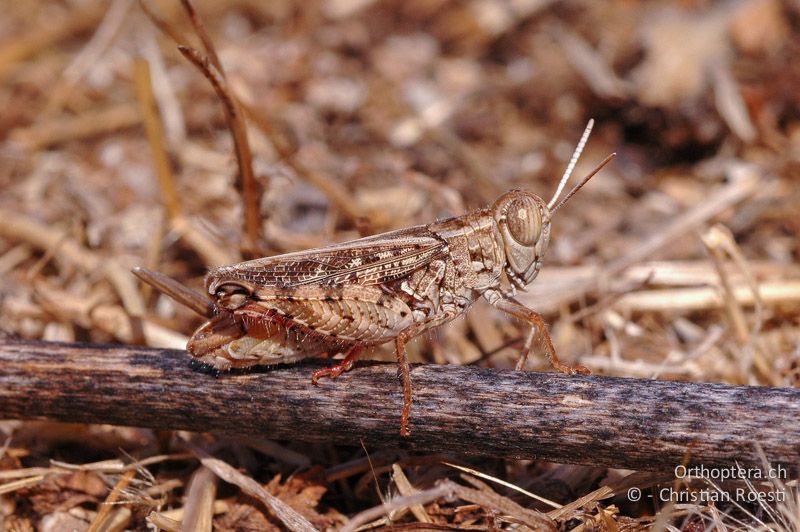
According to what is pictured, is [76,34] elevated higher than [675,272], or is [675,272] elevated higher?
[76,34]

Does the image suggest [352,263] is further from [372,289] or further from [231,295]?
[231,295]

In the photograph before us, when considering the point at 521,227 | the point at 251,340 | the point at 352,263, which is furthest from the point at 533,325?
the point at 251,340

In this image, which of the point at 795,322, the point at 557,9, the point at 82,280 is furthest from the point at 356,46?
the point at 795,322

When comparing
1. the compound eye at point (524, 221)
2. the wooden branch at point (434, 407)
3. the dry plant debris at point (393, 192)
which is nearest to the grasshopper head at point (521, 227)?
the compound eye at point (524, 221)

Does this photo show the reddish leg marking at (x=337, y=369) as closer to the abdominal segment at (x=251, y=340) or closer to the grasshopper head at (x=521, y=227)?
Result: the abdominal segment at (x=251, y=340)

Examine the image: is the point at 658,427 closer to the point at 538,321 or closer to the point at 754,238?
the point at 538,321

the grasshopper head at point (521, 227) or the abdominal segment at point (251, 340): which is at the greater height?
the grasshopper head at point (521, 227)

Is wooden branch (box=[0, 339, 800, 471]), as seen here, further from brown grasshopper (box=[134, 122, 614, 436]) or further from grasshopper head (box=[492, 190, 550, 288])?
grasshopper head (box=[492, 190, 550, 288])
